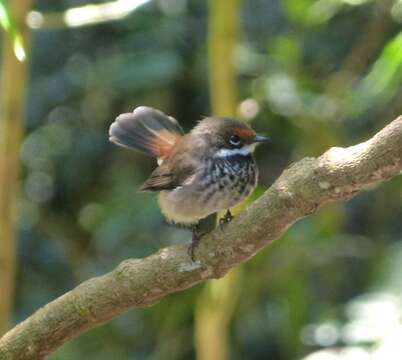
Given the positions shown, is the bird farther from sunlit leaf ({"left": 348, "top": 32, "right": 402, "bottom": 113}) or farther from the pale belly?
sunlit leaf ({"left": 348, "top": 32, "right": 402, "bottom": 113})

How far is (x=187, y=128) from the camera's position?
14.6 ft

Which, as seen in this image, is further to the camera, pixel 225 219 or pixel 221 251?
pixel 225 219

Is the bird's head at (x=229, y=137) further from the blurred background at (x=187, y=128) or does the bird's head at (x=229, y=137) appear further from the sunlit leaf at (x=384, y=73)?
the sunlit leaf at (x=384, y=73)

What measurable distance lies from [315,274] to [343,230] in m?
0.24

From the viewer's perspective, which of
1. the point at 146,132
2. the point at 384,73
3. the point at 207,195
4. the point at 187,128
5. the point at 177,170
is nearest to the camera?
the point at 384,73

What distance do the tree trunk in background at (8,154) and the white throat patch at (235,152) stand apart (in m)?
0.59

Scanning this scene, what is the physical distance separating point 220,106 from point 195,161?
31 cm

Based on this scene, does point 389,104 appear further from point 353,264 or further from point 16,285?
point 16,285

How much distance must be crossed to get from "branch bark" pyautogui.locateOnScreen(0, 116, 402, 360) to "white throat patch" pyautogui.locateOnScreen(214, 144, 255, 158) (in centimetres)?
97

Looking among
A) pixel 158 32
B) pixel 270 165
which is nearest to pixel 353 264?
pixel 270 165

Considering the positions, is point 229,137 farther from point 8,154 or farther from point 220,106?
point 8,154

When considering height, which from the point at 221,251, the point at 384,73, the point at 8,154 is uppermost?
the point at 8,154

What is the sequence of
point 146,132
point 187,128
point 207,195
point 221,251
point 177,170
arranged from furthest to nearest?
1. point 187,128
2. point 146,132
3. point 177,170
4. point 207,195
5. point 221,251

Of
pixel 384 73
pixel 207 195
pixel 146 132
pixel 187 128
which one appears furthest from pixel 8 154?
pixel 187 128
